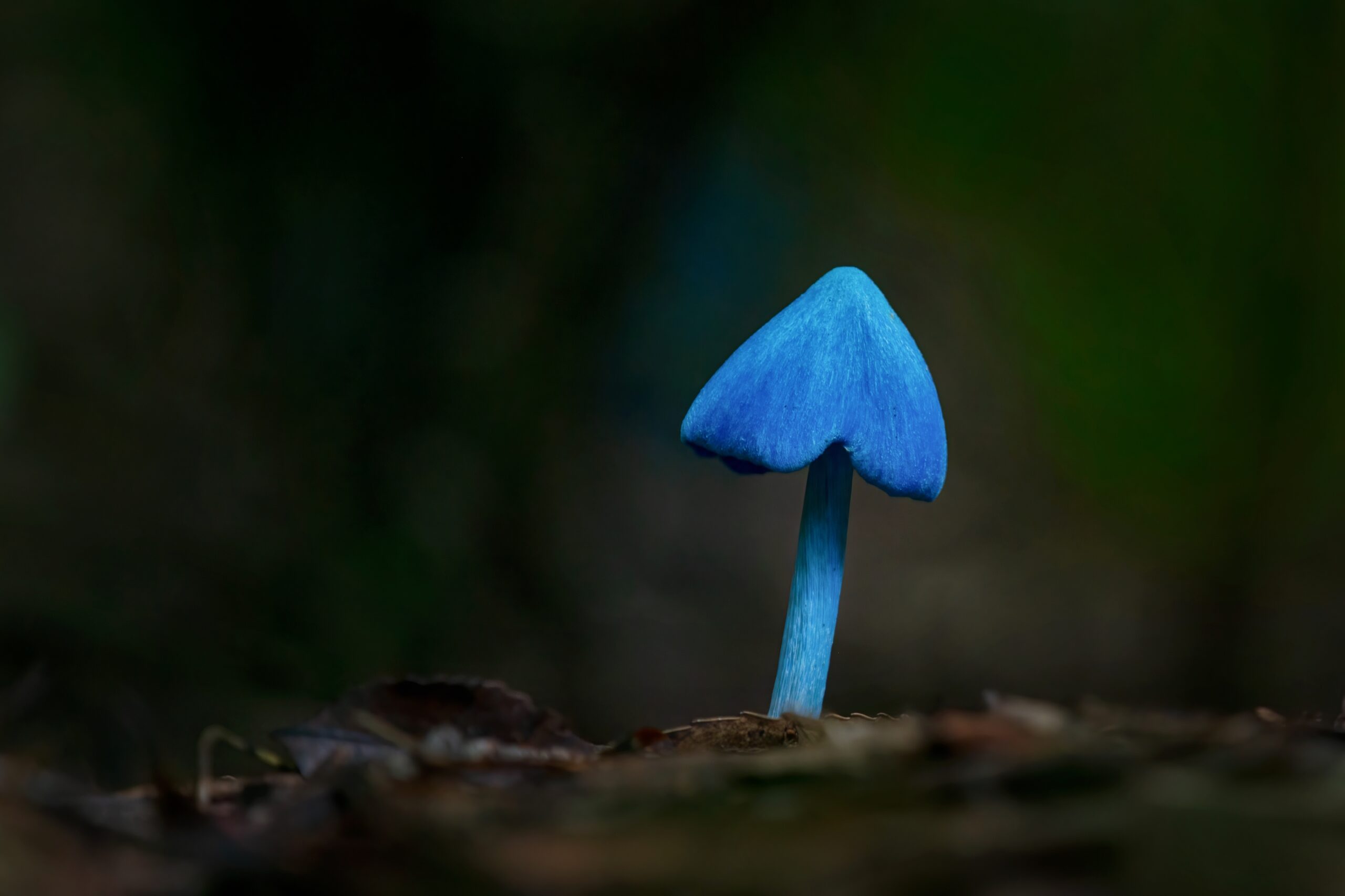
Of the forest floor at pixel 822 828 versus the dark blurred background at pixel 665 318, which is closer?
the forest floor at pixel 822 828

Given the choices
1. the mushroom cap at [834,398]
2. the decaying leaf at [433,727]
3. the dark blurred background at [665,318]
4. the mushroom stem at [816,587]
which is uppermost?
the dark blurred background at [665,318]

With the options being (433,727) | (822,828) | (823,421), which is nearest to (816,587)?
(823,421)

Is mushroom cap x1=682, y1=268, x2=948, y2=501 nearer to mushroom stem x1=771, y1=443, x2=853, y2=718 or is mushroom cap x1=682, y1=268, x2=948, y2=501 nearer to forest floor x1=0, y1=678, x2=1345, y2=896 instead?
mushroom stem x1=771, y1=443, x2=853, y2=718

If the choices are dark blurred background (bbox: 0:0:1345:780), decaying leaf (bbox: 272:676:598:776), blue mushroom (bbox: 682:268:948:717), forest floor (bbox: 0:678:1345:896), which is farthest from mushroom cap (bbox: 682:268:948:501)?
dark blurred background (bbox: 0:0:1345:780)

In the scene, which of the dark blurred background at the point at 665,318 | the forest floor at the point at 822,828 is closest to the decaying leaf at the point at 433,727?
the forest floor at the point at 822,828

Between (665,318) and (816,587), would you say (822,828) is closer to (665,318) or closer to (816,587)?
(816,587)

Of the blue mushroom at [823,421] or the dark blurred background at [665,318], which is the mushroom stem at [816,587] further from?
the dark blurred background at [665,318]

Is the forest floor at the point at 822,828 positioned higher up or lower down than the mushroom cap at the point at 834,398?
lower down
